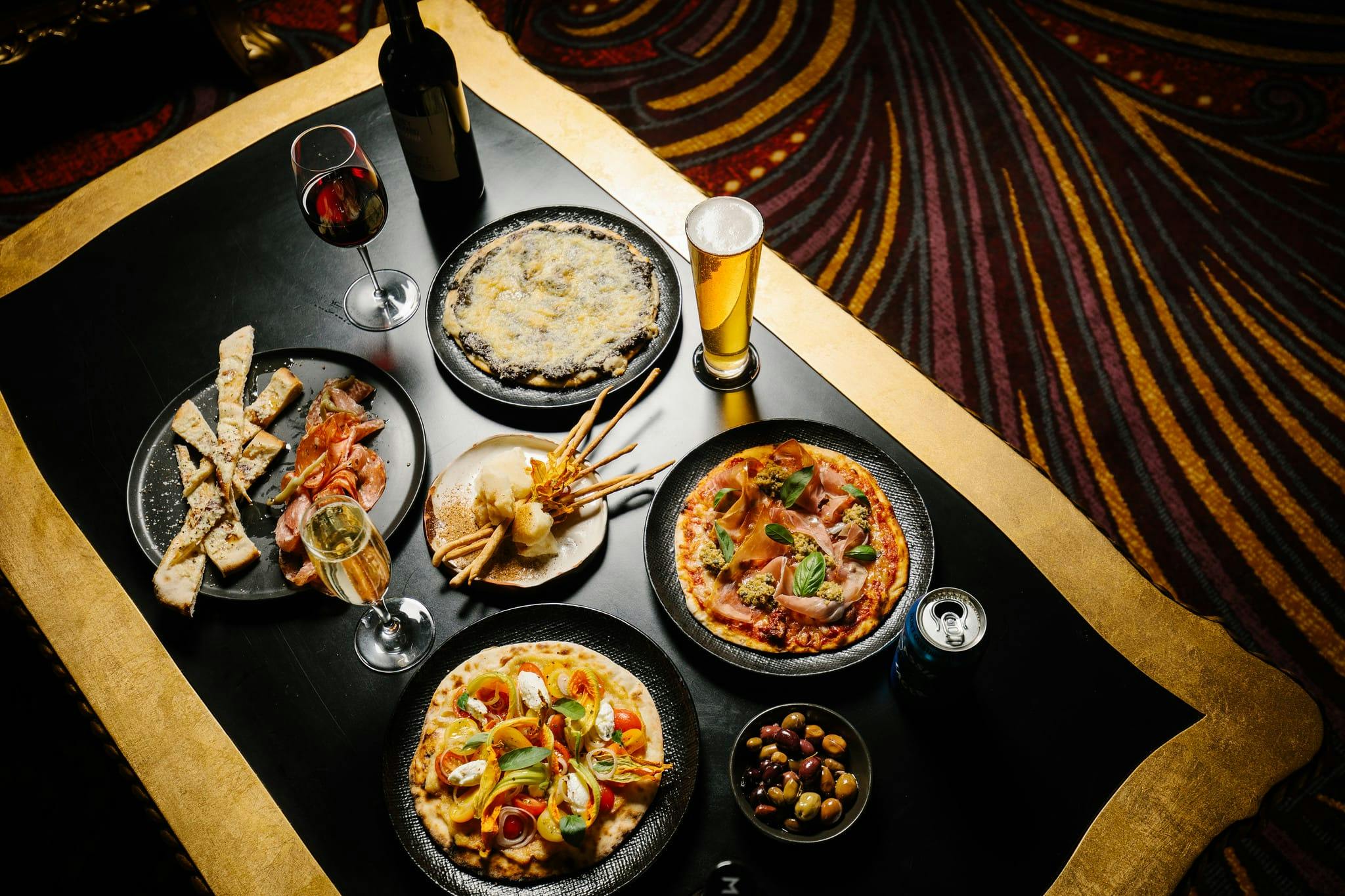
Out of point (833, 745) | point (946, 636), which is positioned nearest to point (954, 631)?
point (946, 636)

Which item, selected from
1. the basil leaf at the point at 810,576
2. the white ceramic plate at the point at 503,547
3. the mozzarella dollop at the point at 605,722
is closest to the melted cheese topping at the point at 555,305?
the white ceramic plate at the point at 503,547

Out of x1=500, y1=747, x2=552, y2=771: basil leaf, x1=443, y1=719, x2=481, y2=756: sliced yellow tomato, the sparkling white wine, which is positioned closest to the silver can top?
x1=500, y1=747, x2=552, y2=771: basil leaf

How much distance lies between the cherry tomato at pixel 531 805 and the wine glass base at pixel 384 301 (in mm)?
908

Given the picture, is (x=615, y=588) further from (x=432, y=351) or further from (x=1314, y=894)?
(x=1314, y=894)

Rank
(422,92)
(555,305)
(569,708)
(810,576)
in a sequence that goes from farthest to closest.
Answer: (555,305), (422,92), (810,576), (569,708)

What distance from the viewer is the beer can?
1.11 meters

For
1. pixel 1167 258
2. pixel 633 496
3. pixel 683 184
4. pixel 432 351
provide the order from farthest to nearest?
1. pixel 1167 258
2. pixel 683 184
3. pixel 432 351
4. pixel 633 496

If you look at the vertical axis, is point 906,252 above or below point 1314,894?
above

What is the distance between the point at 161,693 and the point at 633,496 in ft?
2.54

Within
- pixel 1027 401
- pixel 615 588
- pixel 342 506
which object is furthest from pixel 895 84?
pixel 342 506

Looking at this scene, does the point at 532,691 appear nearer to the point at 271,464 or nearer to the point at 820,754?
the point at 820,754

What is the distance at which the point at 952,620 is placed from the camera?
1.12m

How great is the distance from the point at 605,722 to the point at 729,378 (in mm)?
632

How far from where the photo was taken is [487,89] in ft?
6.59
